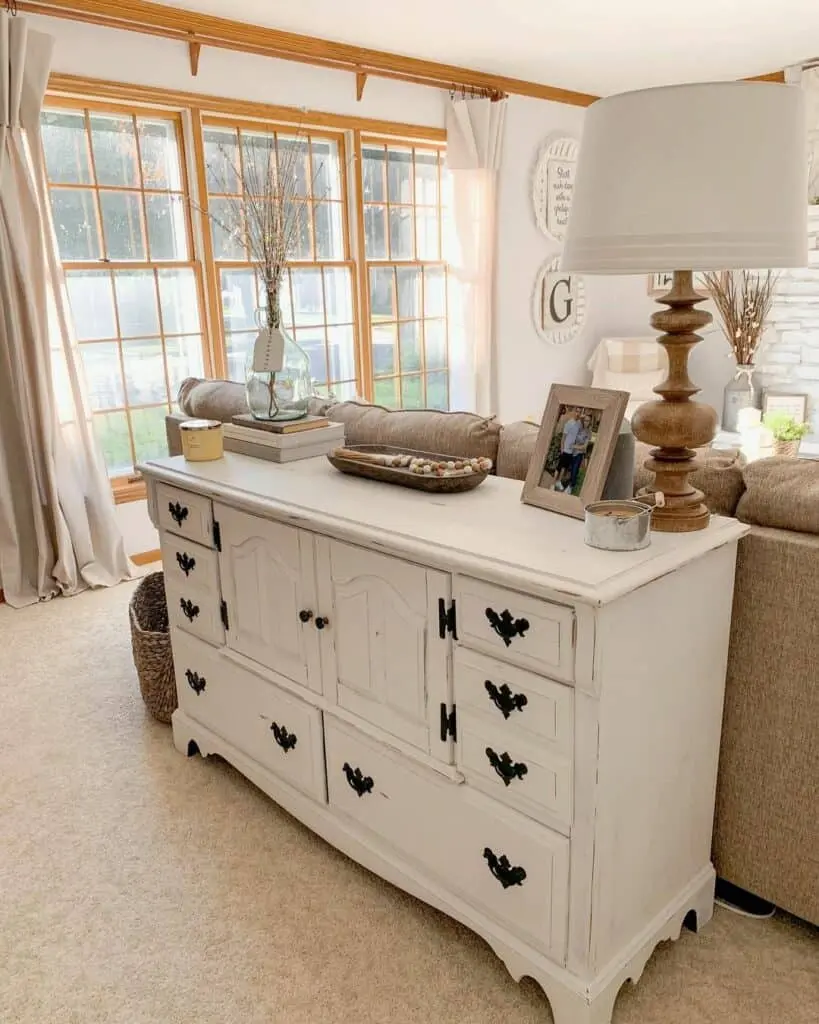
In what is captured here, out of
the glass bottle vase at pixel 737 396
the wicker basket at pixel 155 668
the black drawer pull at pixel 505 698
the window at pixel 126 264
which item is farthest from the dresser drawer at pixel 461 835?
the glass bottle vase at pixel 737 396

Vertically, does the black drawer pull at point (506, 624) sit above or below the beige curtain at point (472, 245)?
below

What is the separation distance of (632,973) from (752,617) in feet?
2.28

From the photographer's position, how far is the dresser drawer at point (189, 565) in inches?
84.0

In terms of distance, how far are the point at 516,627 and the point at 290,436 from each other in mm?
1014

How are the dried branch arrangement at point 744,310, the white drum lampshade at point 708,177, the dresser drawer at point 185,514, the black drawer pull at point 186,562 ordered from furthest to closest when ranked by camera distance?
1. the dried branch arrangement at point 744,310
2. the black drawer pull at point 186,562
3. the dresser drawer at point 185,514
4. the white drum lampshade at point 708,177

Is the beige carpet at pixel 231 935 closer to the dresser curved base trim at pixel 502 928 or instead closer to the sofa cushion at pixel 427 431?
the dresser curved base trim at pixel 502 928

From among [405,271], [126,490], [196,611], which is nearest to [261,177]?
[405,271]

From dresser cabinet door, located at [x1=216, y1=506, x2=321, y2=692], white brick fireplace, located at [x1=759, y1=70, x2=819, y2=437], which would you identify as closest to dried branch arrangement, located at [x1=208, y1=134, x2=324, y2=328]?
dresser cabinet door, located at [x1=216, y1=506, x2=321, y2=692]

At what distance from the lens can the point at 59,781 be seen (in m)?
2.36

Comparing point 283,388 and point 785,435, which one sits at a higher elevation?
point 283,388

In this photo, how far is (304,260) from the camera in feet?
15.3

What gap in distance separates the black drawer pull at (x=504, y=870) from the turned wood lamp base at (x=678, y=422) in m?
0.67

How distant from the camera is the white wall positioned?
17.9ft

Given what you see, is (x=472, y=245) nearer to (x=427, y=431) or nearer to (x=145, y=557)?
(x=145, y=557)
